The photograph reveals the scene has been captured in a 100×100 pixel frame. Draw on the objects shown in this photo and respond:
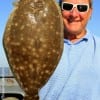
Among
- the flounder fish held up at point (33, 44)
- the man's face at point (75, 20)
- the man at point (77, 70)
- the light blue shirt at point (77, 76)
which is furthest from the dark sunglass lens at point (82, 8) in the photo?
the flounder fish held up at point (33, 44)

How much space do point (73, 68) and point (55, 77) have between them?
212mm

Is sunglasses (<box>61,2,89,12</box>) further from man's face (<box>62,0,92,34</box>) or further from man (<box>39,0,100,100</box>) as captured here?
man (<box>39,0,100,100</box>)

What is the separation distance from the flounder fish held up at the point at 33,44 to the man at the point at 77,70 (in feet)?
6.58

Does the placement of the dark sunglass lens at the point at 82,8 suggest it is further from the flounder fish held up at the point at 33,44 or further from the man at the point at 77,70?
the flounder fish held up at the point at 33,44

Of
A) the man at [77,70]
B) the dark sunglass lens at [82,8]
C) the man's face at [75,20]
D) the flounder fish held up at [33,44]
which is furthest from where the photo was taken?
the man at [77,70]

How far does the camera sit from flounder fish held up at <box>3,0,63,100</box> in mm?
1987

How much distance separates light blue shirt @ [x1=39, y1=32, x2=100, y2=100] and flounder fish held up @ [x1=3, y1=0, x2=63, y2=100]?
2.09 metres

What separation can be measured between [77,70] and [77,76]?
8 centimetres

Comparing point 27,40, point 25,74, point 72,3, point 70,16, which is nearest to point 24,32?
point 27,40

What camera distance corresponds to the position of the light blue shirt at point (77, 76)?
4.14 meters

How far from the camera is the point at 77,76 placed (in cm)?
417

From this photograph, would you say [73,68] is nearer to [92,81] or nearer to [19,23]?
[92,81]

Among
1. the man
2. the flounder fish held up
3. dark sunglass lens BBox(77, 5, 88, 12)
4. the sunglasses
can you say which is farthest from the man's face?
the flounder fish held up

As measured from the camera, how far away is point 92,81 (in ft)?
13.8
